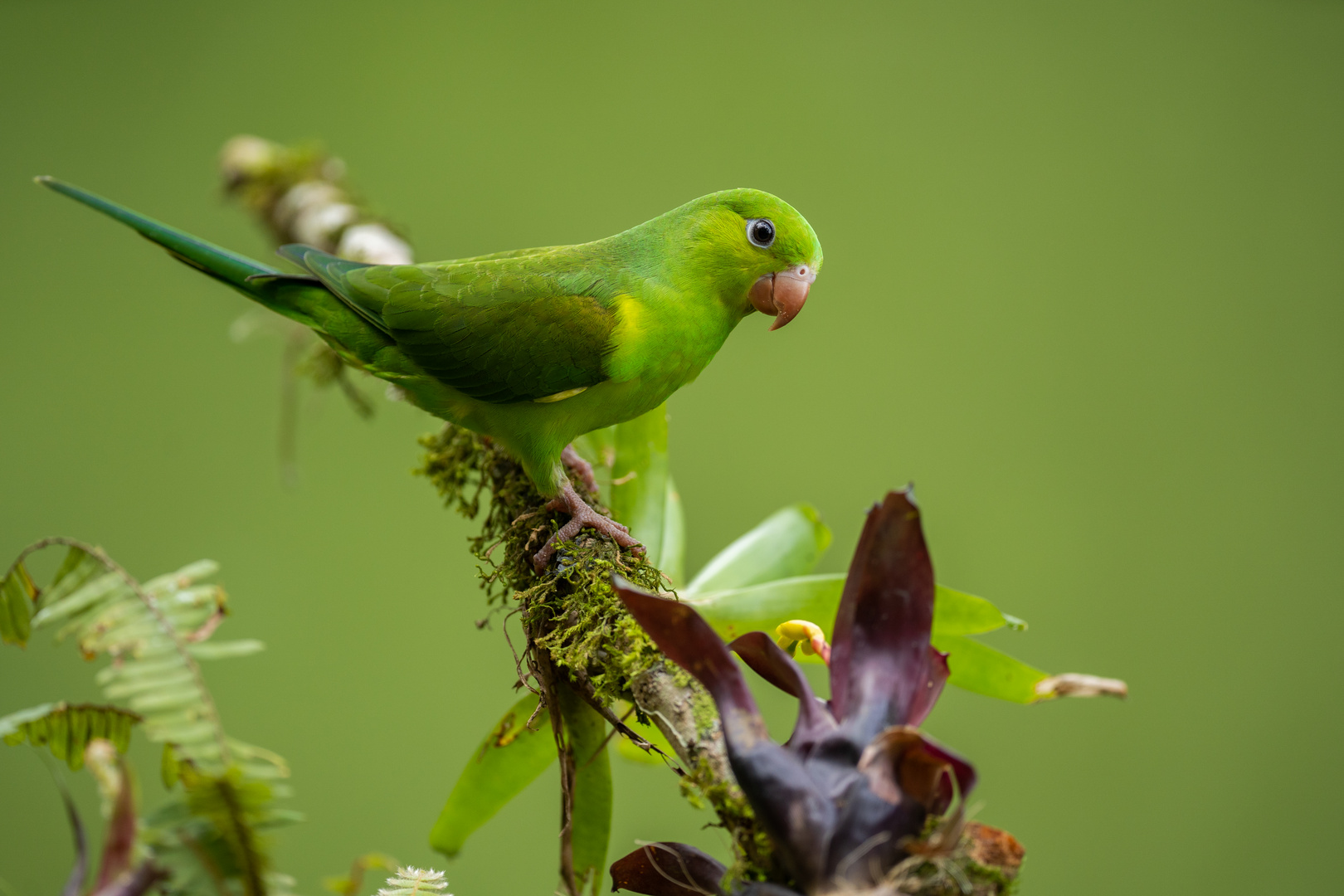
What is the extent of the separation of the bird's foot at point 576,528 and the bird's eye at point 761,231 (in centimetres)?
66

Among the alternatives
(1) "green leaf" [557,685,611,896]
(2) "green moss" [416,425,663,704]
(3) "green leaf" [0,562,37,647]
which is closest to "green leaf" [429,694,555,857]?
(1) "green leaf" [557,685,611,896]

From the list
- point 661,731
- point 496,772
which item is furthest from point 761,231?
point 496,772

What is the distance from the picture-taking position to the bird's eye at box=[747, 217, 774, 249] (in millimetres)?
1816

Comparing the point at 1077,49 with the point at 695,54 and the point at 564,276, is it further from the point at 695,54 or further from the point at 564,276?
the point at 564,276

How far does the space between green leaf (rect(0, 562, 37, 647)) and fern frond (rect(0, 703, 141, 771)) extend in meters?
0.23

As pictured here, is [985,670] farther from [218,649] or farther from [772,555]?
[218,649]

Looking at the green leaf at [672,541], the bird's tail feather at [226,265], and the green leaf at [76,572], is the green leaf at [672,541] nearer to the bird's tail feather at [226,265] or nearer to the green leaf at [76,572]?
the bird's tail feather at [226,265]

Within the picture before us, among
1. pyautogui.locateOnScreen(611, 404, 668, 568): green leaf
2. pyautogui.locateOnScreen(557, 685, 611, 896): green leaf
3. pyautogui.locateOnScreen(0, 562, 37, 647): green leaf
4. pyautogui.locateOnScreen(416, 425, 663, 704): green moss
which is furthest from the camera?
pyautogui.locateOnScreen(611, 404, 668, 568): green leaf

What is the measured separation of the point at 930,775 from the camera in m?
0.85

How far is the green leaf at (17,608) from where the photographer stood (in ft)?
3.72

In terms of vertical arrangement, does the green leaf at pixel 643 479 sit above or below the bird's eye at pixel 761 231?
below

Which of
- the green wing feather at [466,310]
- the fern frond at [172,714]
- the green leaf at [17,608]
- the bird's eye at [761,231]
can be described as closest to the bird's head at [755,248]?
the bird's eye at [761,231]

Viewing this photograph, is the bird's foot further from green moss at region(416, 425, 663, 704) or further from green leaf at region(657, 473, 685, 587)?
green leaf at region(657, 473, 685, 587)

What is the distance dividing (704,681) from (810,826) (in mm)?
176
